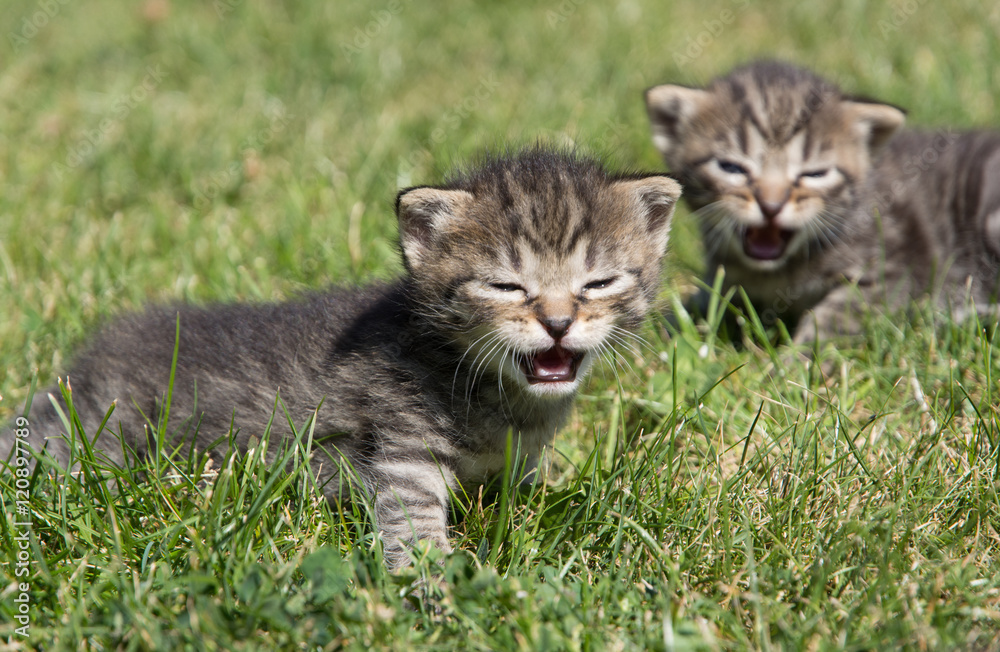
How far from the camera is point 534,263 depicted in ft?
8.77

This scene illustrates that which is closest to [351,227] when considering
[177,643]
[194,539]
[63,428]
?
[63,428]

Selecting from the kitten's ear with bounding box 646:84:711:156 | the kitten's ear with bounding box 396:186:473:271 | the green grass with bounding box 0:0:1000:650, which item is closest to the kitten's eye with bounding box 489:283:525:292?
the kitten's ear with bounding box 396:186:473:271

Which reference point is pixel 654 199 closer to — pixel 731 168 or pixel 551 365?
pixel 551 365

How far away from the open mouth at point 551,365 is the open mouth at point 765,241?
193 centimetres

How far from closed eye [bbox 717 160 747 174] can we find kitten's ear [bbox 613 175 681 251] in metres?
1.50

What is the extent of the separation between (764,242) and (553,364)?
82.2 inches

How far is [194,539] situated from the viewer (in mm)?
2320

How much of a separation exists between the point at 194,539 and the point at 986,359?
110 inches

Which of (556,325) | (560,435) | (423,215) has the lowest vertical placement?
(560,435)

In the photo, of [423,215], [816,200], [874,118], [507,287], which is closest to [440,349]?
[507,287]

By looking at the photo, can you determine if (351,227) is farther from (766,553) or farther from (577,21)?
(577,21)

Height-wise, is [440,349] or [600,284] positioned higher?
[600,284]

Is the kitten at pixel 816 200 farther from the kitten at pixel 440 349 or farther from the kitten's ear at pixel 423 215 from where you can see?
the kitten's ear at pixel 423 215

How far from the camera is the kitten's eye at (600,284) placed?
274cm
